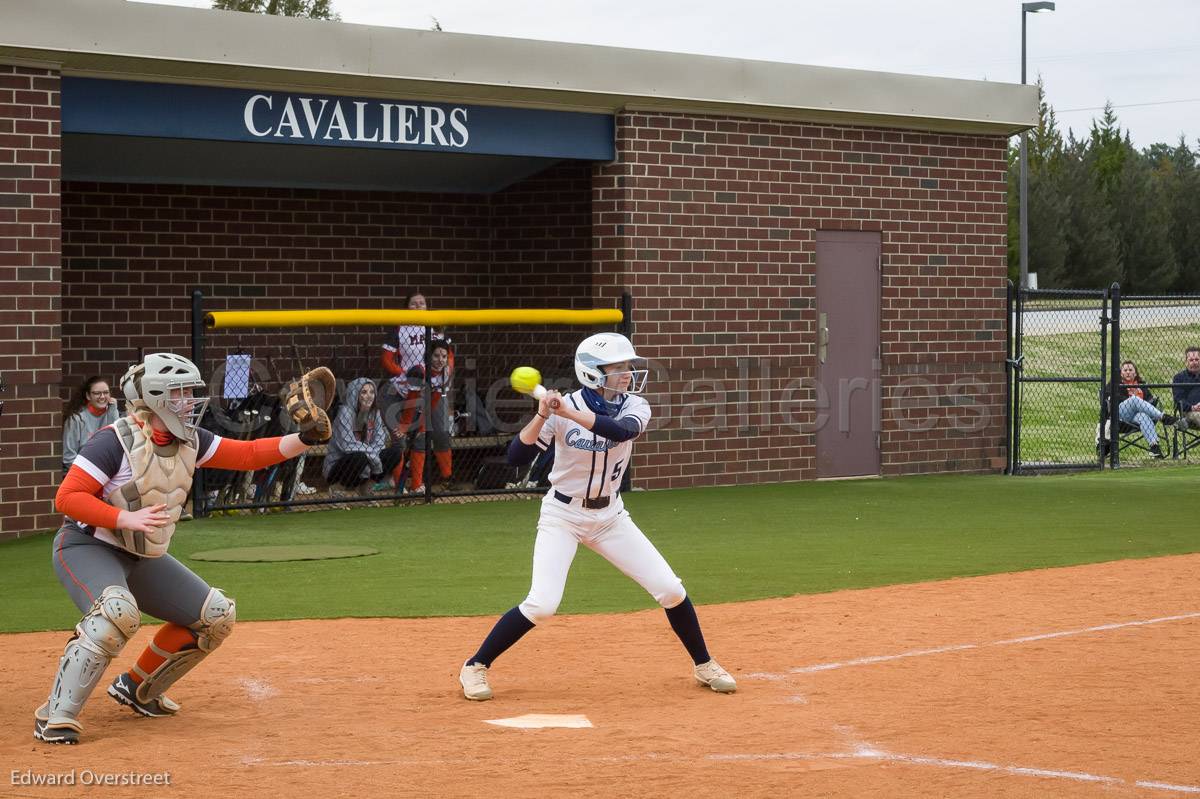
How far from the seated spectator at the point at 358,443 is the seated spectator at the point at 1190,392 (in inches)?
429

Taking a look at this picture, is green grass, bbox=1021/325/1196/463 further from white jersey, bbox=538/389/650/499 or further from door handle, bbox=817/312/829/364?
white jersey, bbox=538/389/650/499

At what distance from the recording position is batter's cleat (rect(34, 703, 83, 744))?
6617 millimetres

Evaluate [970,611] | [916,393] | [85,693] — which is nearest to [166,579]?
[85,693]

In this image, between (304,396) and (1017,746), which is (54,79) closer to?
(304,396)

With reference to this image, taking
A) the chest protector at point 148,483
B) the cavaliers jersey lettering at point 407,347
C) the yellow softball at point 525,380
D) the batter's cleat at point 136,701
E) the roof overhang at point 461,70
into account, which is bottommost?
the batter's cleat at point 136,701

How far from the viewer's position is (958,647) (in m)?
8.73

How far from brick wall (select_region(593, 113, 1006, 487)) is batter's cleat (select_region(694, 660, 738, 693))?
9711 mm

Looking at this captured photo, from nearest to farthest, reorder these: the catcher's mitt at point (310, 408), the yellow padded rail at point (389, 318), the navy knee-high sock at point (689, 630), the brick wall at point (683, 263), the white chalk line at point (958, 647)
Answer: the catcher's mitt at point (310, 408)
the navy knee-high sock at point (689, 630)
the white chalk line at point (958, 647)
the yellow padded rail at point (389, 318)
the brick wall at point (683, 263)

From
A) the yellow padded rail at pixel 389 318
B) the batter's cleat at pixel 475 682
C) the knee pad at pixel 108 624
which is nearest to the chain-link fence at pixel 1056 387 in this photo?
the yellow padded rail at pixel 389 318

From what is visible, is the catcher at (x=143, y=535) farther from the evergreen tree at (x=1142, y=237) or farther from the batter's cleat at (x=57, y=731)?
the evergreen tree at (x=1142, y=237)

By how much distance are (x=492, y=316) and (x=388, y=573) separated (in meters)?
4.70

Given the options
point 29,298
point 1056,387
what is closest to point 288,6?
point 1056,387

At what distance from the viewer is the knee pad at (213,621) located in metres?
7.18

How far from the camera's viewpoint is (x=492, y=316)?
15719mm
